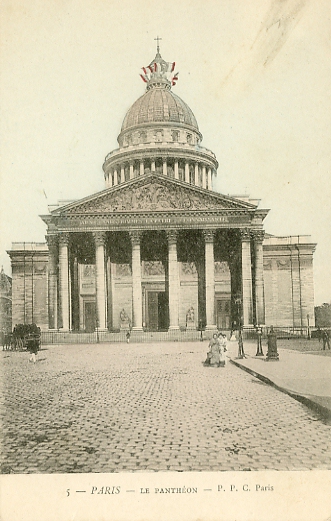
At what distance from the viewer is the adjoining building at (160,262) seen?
4325 centimetres

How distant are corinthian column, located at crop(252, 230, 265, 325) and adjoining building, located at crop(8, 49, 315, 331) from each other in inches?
3.3

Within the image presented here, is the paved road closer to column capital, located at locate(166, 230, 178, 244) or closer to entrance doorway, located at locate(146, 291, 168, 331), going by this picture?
column capital, located at locate(166, 230, 178, 244)

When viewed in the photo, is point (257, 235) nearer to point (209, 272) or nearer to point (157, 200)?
point (209, 272)

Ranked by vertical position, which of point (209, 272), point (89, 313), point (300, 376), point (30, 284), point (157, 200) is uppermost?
point (157, 200)

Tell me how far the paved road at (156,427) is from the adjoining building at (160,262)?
82.0 feet

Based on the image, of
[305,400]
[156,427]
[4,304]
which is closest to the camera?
[156,427]

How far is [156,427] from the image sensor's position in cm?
1028

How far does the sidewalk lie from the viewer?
11.8 meters

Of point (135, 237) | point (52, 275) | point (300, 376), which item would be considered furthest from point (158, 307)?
point (300, 376)

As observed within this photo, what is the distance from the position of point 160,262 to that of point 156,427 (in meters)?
39.1

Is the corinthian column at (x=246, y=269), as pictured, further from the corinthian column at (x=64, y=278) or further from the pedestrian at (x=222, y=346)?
the pedestrian at (x=222, y=346)

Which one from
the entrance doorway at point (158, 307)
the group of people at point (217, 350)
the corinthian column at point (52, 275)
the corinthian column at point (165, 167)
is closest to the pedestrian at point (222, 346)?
the group of people at point (217, 350)

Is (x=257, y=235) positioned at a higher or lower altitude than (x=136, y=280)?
higher

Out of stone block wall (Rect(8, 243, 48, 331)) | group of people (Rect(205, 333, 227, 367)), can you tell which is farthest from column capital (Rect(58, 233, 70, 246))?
group of people (Rect(205, 333, 227, 367))
